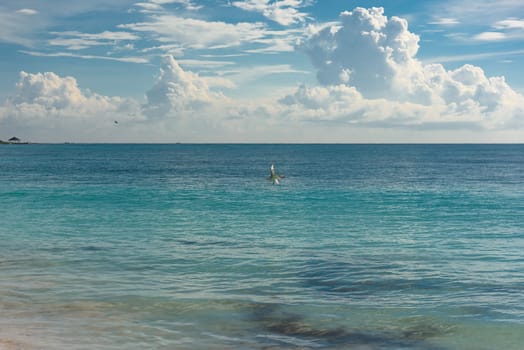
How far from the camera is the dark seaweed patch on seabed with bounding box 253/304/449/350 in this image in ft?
58.0

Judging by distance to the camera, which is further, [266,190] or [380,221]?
[266,190]

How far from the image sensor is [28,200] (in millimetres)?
59781

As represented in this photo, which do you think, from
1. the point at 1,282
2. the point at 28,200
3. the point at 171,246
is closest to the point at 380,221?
the point at 171,246

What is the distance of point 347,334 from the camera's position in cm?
1866

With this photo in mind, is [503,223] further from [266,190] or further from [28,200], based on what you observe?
[28,200]

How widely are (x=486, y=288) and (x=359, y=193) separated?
44211 millimetres

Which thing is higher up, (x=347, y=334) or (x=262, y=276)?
(x=262, y=276)

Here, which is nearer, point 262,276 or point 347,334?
point 347,334

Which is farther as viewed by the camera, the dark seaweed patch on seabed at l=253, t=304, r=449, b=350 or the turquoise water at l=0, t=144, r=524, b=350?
the turquoise water at l=0, t=144, r=524, b=350

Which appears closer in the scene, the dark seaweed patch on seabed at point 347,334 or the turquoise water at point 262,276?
the dark seaweed patch on seabed at point 347,334

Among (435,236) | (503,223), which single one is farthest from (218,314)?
(503,223)

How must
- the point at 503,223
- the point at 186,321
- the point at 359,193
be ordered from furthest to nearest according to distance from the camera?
the point at 359,193 → the point at 503,223 → the point at 186,321

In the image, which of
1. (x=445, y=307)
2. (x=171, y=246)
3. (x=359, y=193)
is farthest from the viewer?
(x=359, y=193)

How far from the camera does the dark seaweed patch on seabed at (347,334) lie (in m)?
17.7
